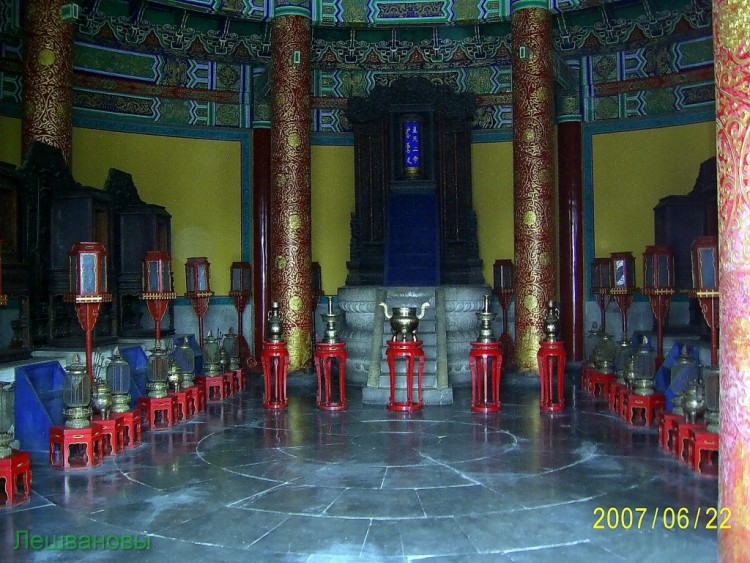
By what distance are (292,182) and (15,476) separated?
5259 mm

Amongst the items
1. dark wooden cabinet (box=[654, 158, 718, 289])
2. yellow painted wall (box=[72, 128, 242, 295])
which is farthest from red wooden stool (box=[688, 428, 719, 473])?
yellow painted wall (box=[72, 128, 242, 295])

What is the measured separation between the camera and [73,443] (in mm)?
4984

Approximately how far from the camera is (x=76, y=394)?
4973 millimetres

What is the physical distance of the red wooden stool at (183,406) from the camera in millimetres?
6465

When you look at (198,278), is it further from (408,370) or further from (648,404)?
(648,404)

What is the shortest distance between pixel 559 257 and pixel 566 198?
2.75ft

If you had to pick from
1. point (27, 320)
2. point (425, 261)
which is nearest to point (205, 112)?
point (425, 261)

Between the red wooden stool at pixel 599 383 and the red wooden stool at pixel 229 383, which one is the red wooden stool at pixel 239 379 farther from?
the red wooden stool at pixel 599 383

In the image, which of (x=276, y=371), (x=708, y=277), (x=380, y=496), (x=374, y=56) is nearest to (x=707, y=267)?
(x=708, y=277)

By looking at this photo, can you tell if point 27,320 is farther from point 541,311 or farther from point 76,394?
point 541,311

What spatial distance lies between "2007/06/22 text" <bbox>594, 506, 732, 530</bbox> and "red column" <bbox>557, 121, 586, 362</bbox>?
6.57 metres

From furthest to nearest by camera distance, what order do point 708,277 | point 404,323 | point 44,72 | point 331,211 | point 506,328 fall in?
point 331,211, point 506,328, point 44,72, point 404,323, point 708,277

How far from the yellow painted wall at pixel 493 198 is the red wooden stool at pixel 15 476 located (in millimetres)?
7814

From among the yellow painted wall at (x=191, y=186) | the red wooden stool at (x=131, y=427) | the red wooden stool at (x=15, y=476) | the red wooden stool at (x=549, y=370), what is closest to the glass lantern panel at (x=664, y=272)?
the red wooden stool at (x=549, y=370)
